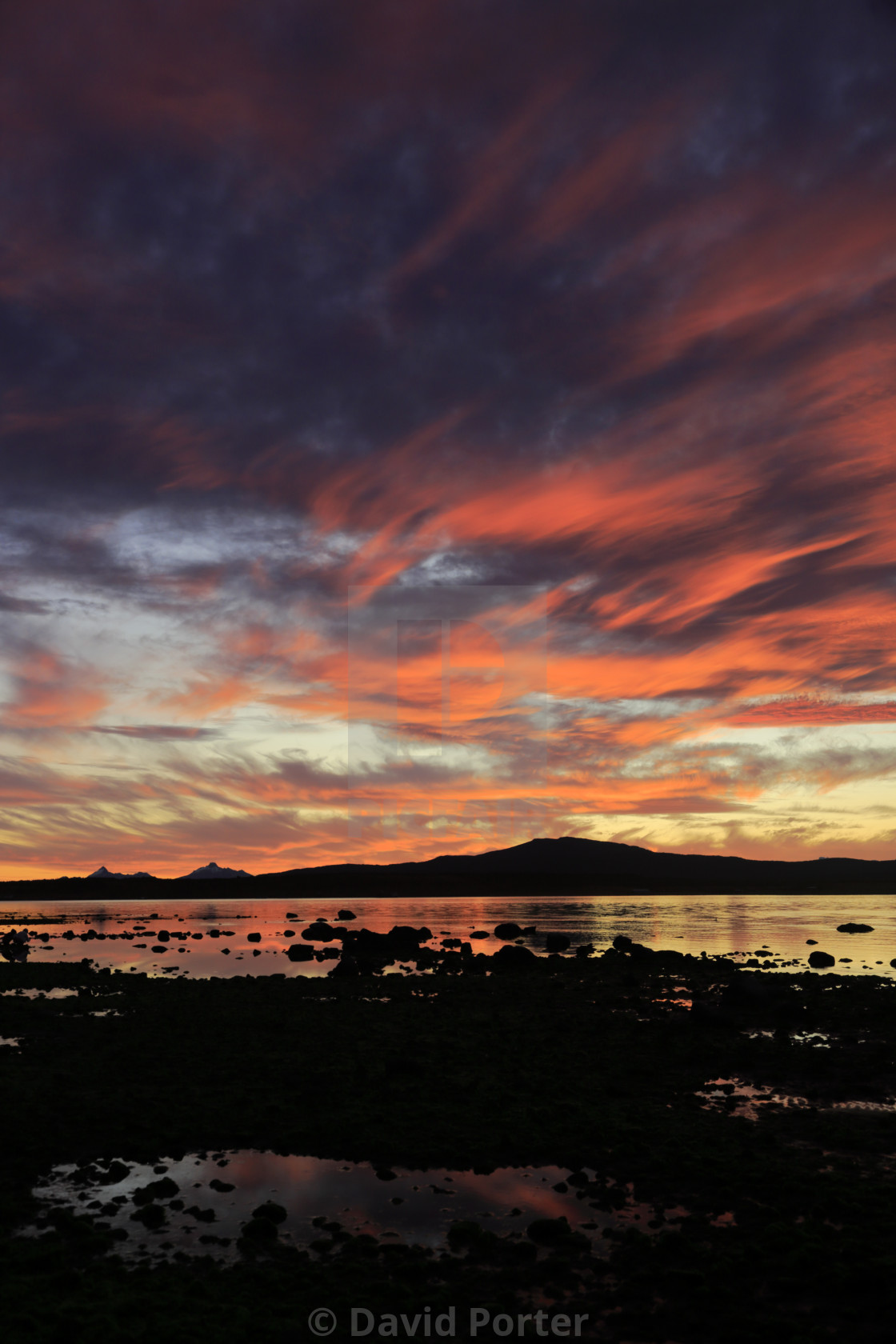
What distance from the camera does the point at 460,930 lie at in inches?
3378

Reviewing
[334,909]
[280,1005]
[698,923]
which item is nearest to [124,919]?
[334,909]

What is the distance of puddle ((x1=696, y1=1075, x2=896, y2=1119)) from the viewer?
1906 cm

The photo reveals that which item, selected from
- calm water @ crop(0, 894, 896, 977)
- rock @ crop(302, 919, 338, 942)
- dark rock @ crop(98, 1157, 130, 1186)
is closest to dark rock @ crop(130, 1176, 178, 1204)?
dark rock @ crop(98, 1157, 130, 1186)

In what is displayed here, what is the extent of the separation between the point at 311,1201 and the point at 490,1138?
4.40 metres

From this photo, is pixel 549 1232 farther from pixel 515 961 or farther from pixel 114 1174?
pixel 515 961

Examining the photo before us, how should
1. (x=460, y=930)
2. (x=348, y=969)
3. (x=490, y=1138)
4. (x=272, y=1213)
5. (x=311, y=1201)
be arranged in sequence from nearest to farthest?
(x=272, y=1213), (x=311, y=1201), (x=490, y=1138), (x=348, y=969), (x=460, y=930)

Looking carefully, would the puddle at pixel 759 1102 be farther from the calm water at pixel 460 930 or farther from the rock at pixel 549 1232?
the calm water at pixel 460 930

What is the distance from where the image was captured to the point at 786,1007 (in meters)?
31.4

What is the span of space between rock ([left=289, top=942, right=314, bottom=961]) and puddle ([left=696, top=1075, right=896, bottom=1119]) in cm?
4118

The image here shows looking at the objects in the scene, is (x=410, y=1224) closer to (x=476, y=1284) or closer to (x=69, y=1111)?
(x=476, y=1284)

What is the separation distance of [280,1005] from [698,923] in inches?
2935
